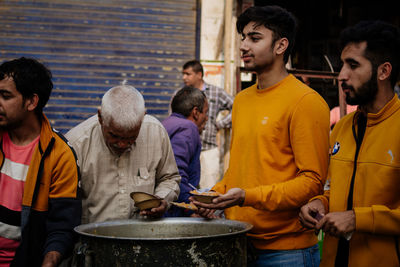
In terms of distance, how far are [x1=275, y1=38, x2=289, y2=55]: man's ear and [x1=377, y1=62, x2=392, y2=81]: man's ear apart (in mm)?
560

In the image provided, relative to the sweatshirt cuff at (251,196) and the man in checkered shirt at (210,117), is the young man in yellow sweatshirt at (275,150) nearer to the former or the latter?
the sweatshirt cuff at (251,196)

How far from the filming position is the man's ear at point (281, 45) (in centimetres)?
270

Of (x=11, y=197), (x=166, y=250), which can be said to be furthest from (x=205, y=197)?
(x=11, y=197)

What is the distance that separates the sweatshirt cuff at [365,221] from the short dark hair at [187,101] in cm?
255

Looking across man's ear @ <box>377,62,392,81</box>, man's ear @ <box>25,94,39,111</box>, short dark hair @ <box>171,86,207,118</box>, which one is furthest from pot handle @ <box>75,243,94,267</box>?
short dark hair @ <box>171,86,207,118</box>

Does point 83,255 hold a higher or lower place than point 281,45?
lower

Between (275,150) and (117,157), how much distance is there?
958 mm

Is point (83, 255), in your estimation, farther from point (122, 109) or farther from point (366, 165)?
point (366, 165)

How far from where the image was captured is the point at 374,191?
2.19m

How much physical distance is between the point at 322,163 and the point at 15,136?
5.32 ft

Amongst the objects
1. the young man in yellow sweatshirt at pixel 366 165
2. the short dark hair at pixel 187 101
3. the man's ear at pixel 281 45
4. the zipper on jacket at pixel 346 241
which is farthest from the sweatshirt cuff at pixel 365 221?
the short dark hair at pixel 187 101

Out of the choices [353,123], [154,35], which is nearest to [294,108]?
[353,123]

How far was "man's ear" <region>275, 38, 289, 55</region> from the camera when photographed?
270 centimetres

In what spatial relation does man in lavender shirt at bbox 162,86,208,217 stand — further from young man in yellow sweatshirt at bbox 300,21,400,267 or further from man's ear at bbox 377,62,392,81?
man's ear at bbox 377,62,392,81
